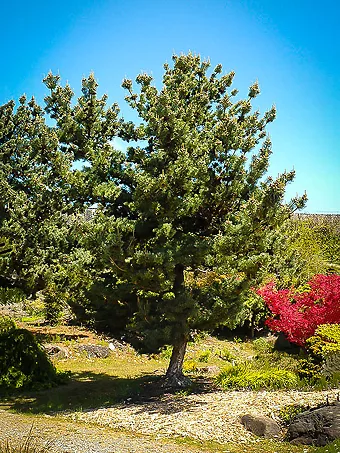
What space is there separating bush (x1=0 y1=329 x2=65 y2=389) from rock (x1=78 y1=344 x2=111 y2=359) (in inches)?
161

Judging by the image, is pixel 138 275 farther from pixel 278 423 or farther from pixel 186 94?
pixel 186 94

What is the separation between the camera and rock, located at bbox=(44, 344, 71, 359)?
611 inches

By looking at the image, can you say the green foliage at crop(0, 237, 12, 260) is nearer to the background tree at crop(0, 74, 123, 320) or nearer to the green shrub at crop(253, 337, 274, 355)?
the background tree at crop(0, 74, 123, 320)

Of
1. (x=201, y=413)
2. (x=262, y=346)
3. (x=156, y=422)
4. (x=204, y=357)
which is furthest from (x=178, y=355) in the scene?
(x=262, y=346)

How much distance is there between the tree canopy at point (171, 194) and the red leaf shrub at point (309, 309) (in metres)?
2.97

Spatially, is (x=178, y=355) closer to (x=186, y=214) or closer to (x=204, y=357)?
(x=186, y=214)

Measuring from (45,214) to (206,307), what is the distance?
7.16 metres

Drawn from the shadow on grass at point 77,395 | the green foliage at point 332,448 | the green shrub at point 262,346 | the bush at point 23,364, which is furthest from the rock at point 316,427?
the green shrub at point 262,346

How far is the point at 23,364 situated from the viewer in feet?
38.4

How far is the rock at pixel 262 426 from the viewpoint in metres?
7.45

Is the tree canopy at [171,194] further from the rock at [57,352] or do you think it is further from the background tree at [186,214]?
the rock at [57,352]

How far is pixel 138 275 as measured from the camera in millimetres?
9070

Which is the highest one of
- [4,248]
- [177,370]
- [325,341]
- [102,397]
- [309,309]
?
[4,248]

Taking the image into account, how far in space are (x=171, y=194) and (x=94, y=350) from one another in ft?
30.4
